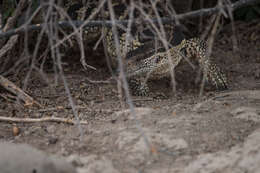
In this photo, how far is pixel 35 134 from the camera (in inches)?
139

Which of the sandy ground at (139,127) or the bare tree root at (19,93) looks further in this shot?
the bare tree root at (19,93)

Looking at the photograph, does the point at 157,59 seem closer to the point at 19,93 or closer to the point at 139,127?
the point at 19,93

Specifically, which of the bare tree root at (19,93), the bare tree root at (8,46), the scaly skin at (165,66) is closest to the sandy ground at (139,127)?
the bare tree root at (19,93)

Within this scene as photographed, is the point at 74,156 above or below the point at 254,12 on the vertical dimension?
below

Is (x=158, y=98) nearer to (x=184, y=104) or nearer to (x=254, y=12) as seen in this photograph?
(x=184, y=104)

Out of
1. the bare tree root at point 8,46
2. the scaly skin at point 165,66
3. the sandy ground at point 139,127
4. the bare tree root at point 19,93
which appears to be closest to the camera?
the sandy ground at point 139,127

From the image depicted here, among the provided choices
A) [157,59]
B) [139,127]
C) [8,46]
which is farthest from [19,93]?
[139,127]

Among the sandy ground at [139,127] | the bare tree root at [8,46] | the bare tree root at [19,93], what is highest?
the bare tree root at [8,46]

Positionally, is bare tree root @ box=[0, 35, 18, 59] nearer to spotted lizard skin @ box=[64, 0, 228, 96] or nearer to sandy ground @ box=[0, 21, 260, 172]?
sandy ground @ box=[0, 21, 260, 172]

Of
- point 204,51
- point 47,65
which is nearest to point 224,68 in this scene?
point 204,51

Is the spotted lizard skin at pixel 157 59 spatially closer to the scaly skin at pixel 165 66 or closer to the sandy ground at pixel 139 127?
the scaly skin at pixel 165 66

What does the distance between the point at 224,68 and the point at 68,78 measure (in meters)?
2.44

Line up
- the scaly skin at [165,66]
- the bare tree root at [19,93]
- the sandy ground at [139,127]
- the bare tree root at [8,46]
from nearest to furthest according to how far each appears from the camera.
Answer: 1. the sandy ground at [139,127]
2. the bare tree root at [19,93]
3. the bare tree root at [8,46]
4. the scaly skin at [165,66]

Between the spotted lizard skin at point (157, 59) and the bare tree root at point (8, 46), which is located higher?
the bare tree root at point (8, 46)
